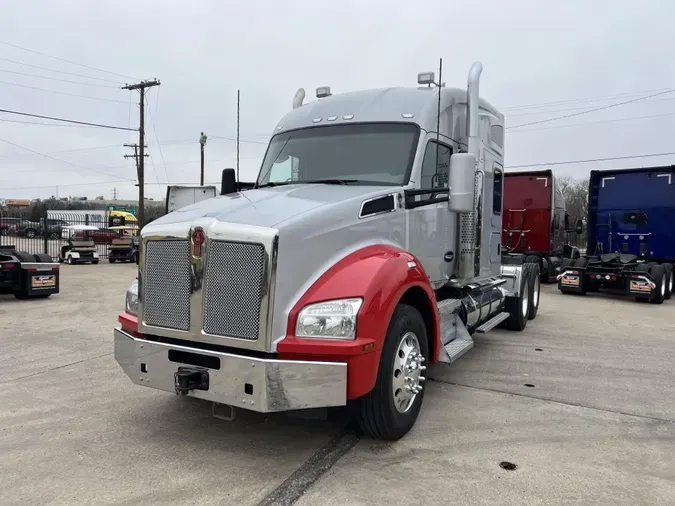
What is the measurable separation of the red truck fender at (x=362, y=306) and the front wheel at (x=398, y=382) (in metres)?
0.20

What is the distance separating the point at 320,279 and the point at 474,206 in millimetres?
2659

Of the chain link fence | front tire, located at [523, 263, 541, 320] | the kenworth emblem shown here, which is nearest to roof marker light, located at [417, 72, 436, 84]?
the kenworth emblem

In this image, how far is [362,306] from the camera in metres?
3.16

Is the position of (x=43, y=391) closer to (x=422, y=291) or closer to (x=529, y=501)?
(x=422, y=291)

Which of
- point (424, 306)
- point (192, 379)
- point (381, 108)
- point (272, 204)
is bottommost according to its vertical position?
point (192, 379)

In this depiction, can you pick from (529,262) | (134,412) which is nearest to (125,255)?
(529,262)

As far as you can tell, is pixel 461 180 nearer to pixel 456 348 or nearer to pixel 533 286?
pixel 456 348

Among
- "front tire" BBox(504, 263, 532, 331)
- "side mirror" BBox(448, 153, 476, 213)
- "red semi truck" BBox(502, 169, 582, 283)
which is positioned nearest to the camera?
"side mirror" BBox(448, 153, 476, 213)

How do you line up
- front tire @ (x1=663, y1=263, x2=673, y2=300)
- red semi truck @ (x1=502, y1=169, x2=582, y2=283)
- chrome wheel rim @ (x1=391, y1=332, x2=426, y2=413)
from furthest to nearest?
red semi truck @ (x1=502, y1=169, x2=582, y2=283) < front tire @ (x1=663, y1=263, x2=673, y2=300) < chrome wheel rim @ (x1=391, y1=332, x2=426, y2=413)

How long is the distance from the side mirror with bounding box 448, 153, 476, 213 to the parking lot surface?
1791mm

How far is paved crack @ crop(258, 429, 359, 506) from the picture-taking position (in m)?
2.95

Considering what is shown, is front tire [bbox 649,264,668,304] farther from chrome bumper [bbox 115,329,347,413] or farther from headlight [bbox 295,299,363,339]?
chrome bumper [bbox 115,329,347,413]

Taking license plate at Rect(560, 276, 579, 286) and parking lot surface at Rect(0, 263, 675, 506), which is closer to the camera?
parking lot surface at Rect(0, 263, 675, 506)

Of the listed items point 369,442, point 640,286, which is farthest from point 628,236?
point 369,442
